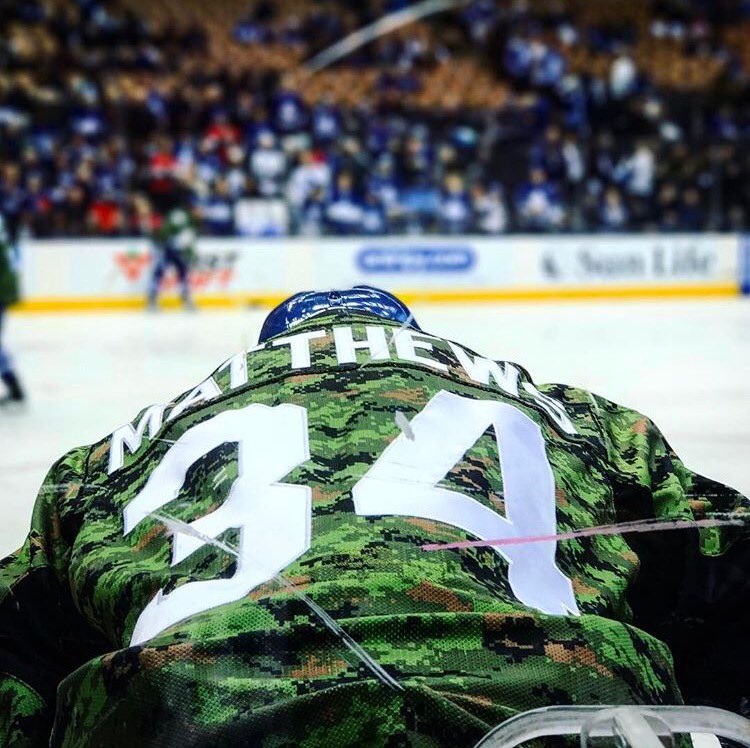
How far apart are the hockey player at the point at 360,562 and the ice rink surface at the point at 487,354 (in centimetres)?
128

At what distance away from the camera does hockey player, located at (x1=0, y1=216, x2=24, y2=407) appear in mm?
6883

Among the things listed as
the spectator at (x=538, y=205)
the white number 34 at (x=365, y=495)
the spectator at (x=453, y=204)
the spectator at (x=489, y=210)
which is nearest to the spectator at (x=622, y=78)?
the spectator at (x=538, y=205)

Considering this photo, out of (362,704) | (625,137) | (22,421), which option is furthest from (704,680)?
(625,137)

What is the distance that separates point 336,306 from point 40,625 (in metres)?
0.67

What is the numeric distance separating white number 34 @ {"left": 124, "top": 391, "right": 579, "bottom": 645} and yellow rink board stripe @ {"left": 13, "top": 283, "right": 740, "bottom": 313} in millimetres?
13165

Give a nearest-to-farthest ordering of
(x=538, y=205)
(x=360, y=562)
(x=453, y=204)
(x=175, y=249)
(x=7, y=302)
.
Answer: (x=360, y=562), (x=7, y=302), (x=175, y=249), (x=453, y=204), (x=538, y=205)

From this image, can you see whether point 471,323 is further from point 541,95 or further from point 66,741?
point 66,741

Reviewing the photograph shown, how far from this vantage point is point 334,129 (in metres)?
15.9

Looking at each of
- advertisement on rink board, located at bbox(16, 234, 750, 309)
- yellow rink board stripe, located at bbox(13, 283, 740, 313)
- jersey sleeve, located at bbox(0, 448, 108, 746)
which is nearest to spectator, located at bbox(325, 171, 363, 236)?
advertisement on rink board, located at bbox(16, 234, 750, 309)

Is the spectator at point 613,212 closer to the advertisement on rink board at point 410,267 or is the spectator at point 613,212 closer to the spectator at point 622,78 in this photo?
the advertisement on rink board at point 410,267

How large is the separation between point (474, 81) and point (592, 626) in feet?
59.2

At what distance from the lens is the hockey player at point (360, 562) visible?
48.9 inches

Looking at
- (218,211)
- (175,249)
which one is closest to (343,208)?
(218,211)

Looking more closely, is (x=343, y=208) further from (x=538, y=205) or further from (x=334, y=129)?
(x=538, y=205)
